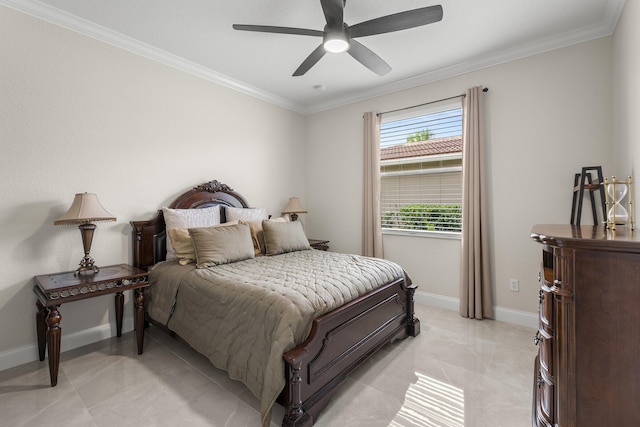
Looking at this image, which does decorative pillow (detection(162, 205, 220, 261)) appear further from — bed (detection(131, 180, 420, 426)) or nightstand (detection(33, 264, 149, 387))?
nightstand (detection(33, 264, 149, 387))

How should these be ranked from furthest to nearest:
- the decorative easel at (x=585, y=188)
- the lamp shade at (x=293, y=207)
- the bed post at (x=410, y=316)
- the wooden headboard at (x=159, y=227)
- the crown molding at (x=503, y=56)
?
the lamp shade at (x=293, y=207) < the wooden headboard at (x=159, y=227) < the bed post at (x=410, y=316) < the crown molding at (x=503, y=56) < the decorative easel at (x=585, y=188)

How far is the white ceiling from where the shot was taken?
2.31 m

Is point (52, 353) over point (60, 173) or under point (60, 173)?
under

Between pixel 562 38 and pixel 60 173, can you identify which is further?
pixel 562 38

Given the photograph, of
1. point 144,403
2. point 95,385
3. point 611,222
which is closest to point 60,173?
point 95,385

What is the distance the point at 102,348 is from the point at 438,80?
4.37 metres

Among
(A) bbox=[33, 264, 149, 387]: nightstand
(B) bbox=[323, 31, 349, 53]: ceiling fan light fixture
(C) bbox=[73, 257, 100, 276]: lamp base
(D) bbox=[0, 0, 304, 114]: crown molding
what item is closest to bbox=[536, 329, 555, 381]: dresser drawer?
(B) bbox=[323, 31, 349, 53]: ceiling fan light fixture

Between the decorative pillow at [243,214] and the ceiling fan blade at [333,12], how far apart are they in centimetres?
224

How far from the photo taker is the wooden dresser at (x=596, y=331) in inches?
41.5

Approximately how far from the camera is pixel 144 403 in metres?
1.83

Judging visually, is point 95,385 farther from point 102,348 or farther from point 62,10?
point 62,10

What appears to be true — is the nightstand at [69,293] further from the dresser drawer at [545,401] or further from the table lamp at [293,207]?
the dresser drawer at [545,401]

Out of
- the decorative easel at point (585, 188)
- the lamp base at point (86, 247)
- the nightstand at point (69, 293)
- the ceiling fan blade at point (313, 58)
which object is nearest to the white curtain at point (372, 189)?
the ceiling fan blade at point (313, 58)

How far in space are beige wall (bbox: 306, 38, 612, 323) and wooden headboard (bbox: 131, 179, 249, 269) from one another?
7.91ft
